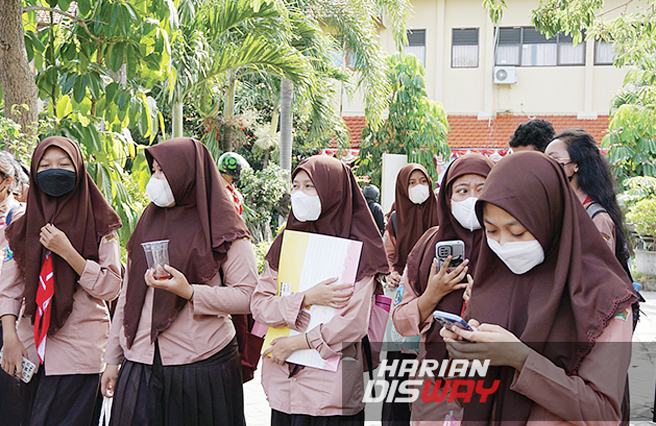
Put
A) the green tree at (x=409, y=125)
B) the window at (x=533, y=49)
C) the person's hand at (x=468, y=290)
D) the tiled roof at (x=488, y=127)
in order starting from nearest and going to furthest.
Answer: the person's hand at (x=468, y=290), the green tree at (x=409, y=125), the tiled roof at (x=488, y=127), the window at (x=533, y=49)

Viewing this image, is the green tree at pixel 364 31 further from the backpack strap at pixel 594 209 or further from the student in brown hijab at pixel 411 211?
the backpack strap at pixel 594 209

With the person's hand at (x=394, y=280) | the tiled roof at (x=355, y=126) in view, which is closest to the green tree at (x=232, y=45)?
the person's hand at (x=394, y=280)

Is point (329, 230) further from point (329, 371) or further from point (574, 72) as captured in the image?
point (574, 72)

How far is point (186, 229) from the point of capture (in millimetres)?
3043

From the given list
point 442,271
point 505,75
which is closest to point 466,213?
point 442,271

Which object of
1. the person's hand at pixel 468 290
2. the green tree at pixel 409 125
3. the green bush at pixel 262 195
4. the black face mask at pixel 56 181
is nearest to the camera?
the person's hand at pixel 468 290

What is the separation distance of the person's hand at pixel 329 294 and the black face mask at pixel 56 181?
1.37 m

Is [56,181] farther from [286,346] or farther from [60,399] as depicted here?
[286,346]

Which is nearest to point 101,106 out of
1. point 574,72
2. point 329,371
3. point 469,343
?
point 329,371

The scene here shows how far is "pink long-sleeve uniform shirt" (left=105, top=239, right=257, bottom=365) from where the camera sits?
2.95m

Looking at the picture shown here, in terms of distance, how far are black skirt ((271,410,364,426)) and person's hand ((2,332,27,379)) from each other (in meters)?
1.35

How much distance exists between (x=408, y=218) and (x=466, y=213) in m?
2.19

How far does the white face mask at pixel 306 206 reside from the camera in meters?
2.99

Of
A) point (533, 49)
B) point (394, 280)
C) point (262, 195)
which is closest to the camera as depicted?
point (394, 280)
